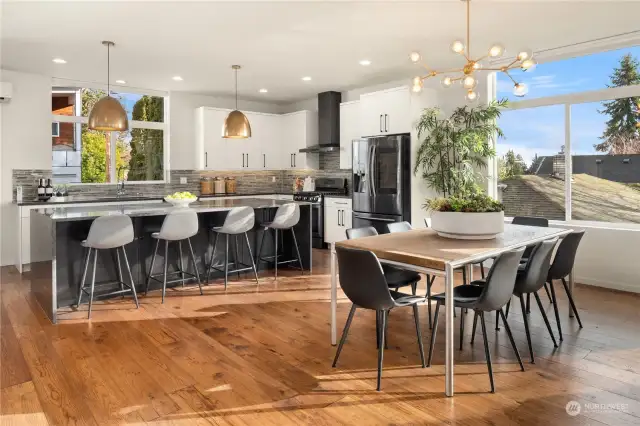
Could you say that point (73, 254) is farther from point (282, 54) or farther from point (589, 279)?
point (589, 279)

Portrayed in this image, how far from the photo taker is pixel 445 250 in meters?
2.91

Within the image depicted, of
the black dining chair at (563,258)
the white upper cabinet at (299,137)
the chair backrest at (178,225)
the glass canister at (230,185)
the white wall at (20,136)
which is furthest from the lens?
the glass canister at (230,185)

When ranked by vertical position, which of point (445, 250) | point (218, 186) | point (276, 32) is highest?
point (276, 32)

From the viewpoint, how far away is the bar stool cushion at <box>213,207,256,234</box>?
4.96 m

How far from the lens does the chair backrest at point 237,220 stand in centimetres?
495

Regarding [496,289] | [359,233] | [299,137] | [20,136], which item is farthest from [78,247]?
[299,137]

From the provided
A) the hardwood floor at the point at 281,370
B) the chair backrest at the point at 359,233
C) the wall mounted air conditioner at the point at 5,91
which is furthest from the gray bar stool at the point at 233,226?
the wall mounted air conditioner at the point at 5,91

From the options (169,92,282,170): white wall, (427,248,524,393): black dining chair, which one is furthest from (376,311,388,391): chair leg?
(169,92,282,170): white wall

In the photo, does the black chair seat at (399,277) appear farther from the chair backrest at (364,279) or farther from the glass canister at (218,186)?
the glass canister at (218,186)

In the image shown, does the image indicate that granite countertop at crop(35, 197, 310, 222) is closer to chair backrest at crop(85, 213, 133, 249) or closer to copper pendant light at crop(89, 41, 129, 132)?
chair backrest at crop(85, 213, 133, 249)

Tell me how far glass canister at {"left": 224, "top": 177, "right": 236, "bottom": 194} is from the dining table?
526cm

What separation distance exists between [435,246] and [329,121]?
503cm

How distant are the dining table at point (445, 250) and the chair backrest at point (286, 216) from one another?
1948 mm

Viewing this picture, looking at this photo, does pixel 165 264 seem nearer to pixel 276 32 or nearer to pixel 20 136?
pixel 276 32
